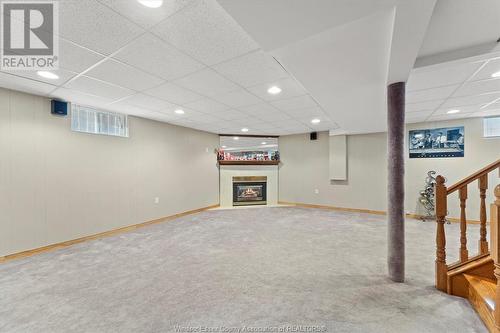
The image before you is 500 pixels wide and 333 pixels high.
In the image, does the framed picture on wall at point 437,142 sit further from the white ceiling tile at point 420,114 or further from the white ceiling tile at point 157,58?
the white ceiling tile at point 157,58

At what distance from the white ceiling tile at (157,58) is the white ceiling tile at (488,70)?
10.4 ft

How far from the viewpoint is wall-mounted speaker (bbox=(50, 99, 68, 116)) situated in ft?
11.3

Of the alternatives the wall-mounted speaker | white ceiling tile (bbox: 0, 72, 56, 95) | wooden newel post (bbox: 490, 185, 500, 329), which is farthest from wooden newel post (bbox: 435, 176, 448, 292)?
the wall-mounted speaker

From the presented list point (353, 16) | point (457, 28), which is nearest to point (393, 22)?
point (353, 16)

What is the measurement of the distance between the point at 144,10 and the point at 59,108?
10.4 ft

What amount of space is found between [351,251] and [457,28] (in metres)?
2.88

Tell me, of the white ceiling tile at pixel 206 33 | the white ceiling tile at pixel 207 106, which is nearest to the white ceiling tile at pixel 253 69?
the white ceiling tile at pixel 206 33

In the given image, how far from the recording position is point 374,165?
5.99 metres

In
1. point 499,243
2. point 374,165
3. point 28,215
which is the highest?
point 374,165

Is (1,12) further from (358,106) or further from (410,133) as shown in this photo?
(410,133)

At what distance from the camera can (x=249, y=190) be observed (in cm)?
742

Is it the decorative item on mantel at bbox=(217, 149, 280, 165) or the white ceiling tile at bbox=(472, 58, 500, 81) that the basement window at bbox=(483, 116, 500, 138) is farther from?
the decorative item on mantel at bbox=(217, 149, 280, 165)
